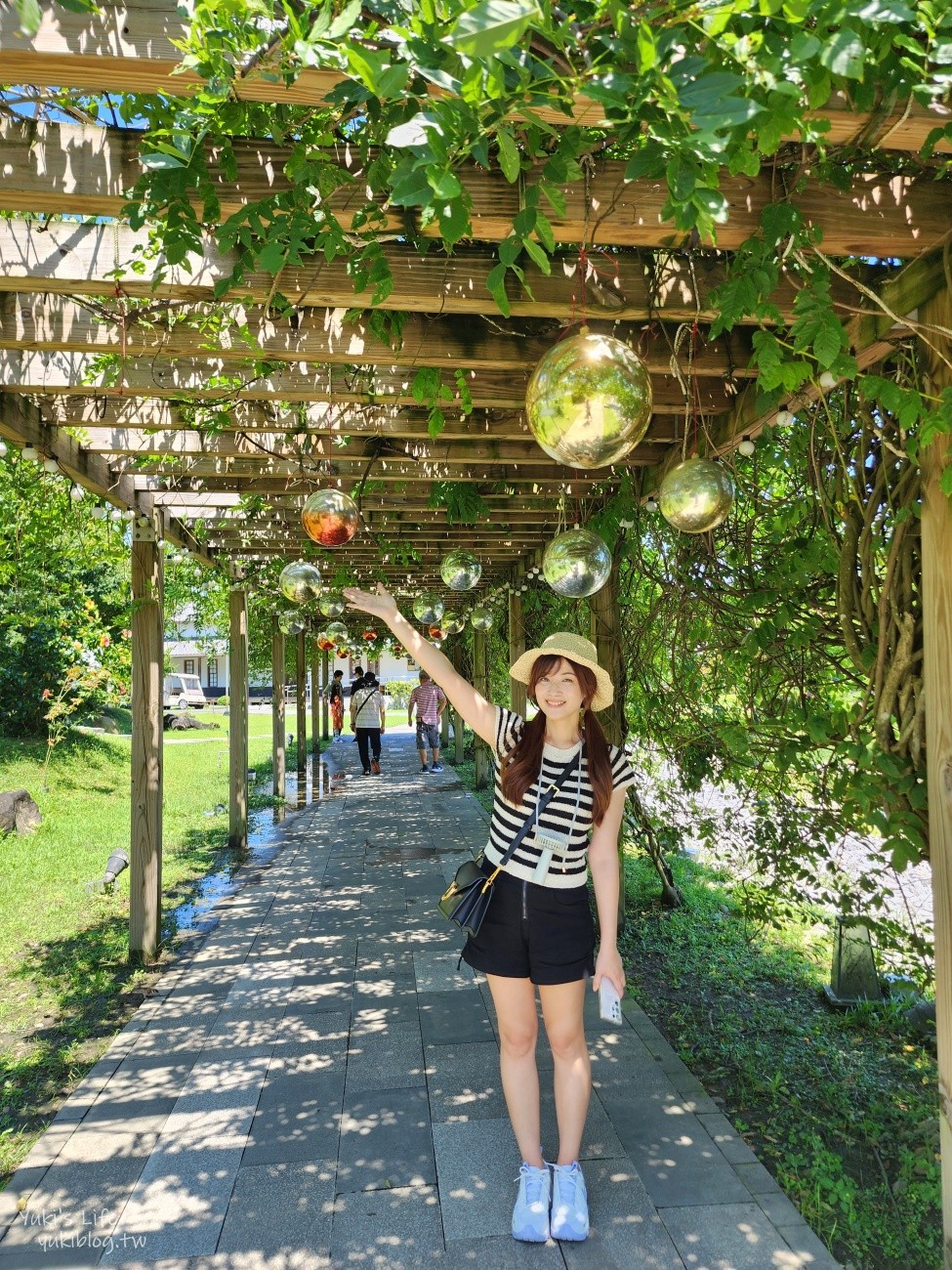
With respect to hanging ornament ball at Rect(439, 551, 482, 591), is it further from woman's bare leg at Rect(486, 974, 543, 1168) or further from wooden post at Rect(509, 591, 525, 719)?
wooden post at Rect(509, 591, 525, 719)

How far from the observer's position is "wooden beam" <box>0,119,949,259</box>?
74.4 inches

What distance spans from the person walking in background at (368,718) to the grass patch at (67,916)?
97.6 inches

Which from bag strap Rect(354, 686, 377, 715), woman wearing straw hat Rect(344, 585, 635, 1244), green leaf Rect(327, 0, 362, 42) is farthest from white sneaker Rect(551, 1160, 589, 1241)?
bag strap Rect(354, 686, 377, 715)

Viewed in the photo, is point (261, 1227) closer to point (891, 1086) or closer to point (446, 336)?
point (891, 1086)

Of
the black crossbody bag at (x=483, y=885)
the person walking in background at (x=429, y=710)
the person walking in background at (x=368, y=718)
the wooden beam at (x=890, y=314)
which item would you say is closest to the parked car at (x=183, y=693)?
the person walking in background at (x=368, y=718)

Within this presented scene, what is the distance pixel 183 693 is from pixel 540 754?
34.0 m

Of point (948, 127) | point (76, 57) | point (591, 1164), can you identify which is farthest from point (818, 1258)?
point (76, 57)

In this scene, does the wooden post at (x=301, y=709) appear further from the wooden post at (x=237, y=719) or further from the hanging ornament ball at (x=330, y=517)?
the hanging ornament ball at (x=330, y=517)

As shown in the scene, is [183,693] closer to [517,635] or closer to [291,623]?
[517,635]

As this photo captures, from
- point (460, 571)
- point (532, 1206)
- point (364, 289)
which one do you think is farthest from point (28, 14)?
point (460, 571)

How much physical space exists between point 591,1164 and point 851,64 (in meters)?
3.00

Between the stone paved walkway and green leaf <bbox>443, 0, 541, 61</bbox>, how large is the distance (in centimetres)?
274

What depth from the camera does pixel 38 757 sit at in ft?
39.5

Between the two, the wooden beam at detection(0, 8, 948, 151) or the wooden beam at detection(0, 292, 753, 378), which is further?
the wooden beam at detection(0, 292, 753, 378)
